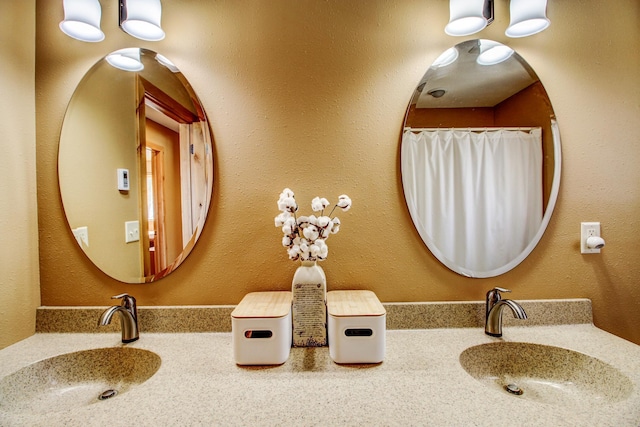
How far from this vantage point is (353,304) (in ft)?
3.29

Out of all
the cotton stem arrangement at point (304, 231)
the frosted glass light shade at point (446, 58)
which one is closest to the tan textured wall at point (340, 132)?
the frosted glass light shade at point (446, 58)

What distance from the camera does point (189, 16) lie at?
115 centimetres

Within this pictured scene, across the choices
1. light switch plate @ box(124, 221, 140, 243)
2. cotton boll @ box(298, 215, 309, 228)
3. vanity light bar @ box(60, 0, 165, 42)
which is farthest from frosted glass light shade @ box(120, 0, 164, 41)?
cotton boll @ box(298, 215, 309, 228)

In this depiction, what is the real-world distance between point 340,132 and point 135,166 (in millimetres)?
778

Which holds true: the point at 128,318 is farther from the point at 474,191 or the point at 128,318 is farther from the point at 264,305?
the point at 474,191

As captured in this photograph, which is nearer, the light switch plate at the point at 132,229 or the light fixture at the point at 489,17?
the light fixture at the point at 489,17

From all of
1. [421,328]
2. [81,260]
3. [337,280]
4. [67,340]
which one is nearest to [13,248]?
[81,260]

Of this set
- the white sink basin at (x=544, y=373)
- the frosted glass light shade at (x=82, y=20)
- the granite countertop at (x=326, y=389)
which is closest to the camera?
the granite countertop at (x=326, y=389)

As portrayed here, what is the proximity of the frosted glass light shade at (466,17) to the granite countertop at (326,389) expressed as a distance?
1085 mm

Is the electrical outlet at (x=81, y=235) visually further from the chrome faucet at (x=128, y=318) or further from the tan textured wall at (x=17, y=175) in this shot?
the chrome faucet at (x=128, y=318)

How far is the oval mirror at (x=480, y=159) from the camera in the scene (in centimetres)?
117

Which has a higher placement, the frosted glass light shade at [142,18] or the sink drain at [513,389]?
the frosted glass light shade at [142,18]

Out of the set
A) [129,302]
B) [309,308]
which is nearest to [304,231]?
[309,308]

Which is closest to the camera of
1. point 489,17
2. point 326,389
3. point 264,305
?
point 326,389
